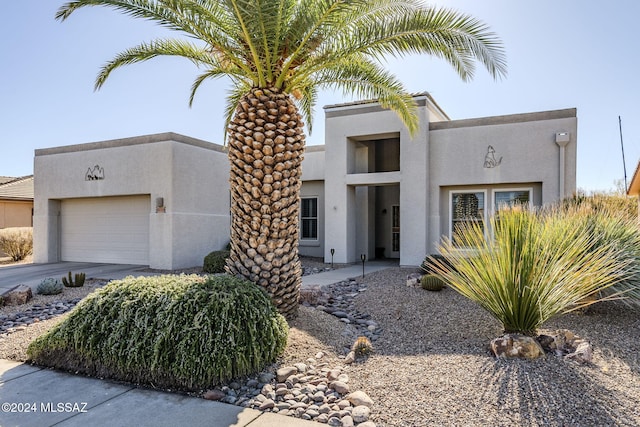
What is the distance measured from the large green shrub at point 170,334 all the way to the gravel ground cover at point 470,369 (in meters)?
0.55

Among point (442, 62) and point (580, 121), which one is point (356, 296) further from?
point (580, 121)

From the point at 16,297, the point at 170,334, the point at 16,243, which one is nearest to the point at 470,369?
the point at 170,334

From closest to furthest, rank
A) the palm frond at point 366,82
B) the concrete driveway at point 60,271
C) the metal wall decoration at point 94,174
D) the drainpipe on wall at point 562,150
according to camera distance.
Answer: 1. the palm frond at point 366,82
2. the concrete driveway at point 60,271
3. the drainpipe on wall at point 562,150
4. the metal wall decoration at point 94,174

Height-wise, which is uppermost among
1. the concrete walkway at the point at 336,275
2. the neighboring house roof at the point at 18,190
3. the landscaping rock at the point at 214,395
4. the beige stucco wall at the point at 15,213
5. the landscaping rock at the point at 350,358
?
the neighboring house roof at the point at 18,190

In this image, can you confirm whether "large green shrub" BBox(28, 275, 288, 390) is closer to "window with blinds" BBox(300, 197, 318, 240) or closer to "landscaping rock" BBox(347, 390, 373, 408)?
Result: "landscaping rock" BBox(347, 390, 373, 408)

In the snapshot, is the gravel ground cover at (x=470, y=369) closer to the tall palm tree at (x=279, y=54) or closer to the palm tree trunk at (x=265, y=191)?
the palm tree trunk at (x=265, y=191)

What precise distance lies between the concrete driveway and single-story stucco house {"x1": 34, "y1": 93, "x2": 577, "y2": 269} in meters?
0.75

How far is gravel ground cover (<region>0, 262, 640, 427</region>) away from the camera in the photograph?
3.69 meters

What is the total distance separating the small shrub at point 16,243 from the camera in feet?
59.7

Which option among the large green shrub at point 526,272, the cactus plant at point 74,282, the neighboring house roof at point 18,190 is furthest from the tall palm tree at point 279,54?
the neighboring house roof at point 18,190

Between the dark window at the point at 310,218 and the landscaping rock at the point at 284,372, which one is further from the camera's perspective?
the dark window at the point at 310,218

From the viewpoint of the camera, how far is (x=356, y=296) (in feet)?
31.0

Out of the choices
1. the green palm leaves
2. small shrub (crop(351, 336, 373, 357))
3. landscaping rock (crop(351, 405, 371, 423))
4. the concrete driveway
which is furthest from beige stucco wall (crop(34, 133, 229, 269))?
landscaping rock (crop(351, 405, 371, 423))

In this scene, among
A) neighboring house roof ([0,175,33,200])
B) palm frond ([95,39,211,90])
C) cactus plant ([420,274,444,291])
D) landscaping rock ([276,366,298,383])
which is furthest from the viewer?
neighboring house roof ([0,175,33,200])
